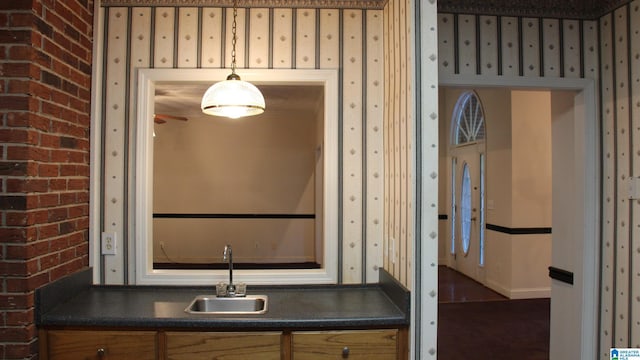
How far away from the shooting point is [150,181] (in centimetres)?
246

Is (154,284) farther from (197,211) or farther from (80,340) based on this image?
(197,211)

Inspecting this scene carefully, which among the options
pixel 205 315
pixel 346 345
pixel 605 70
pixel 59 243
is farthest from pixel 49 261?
pixel 605 70

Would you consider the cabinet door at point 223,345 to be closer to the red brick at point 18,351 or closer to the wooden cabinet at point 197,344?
the wooden cabinet at point 197,344

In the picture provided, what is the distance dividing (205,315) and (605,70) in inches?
106

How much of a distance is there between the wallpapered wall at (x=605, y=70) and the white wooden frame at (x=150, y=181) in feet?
2.60

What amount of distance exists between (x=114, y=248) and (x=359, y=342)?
147 cm

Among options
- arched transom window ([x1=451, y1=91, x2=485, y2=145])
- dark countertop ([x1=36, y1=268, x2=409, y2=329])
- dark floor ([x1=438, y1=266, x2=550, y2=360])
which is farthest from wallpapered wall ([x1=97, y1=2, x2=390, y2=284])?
arched transom window ([x1=451, y1=91, x2=485, y2=145])

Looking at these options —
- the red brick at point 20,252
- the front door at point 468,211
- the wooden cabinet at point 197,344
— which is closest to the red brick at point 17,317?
the wooden cabinet at point 197,344

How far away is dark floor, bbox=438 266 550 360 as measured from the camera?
132 inches

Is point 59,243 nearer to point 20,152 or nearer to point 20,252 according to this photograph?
point 20,252

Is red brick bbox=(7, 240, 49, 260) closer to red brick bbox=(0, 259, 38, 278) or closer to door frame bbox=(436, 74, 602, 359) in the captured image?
red brick bbox=(0, 259, 38, 278)

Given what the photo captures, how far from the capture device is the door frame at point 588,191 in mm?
2564

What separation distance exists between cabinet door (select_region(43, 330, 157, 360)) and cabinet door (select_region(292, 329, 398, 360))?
67cm

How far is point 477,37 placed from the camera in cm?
256
